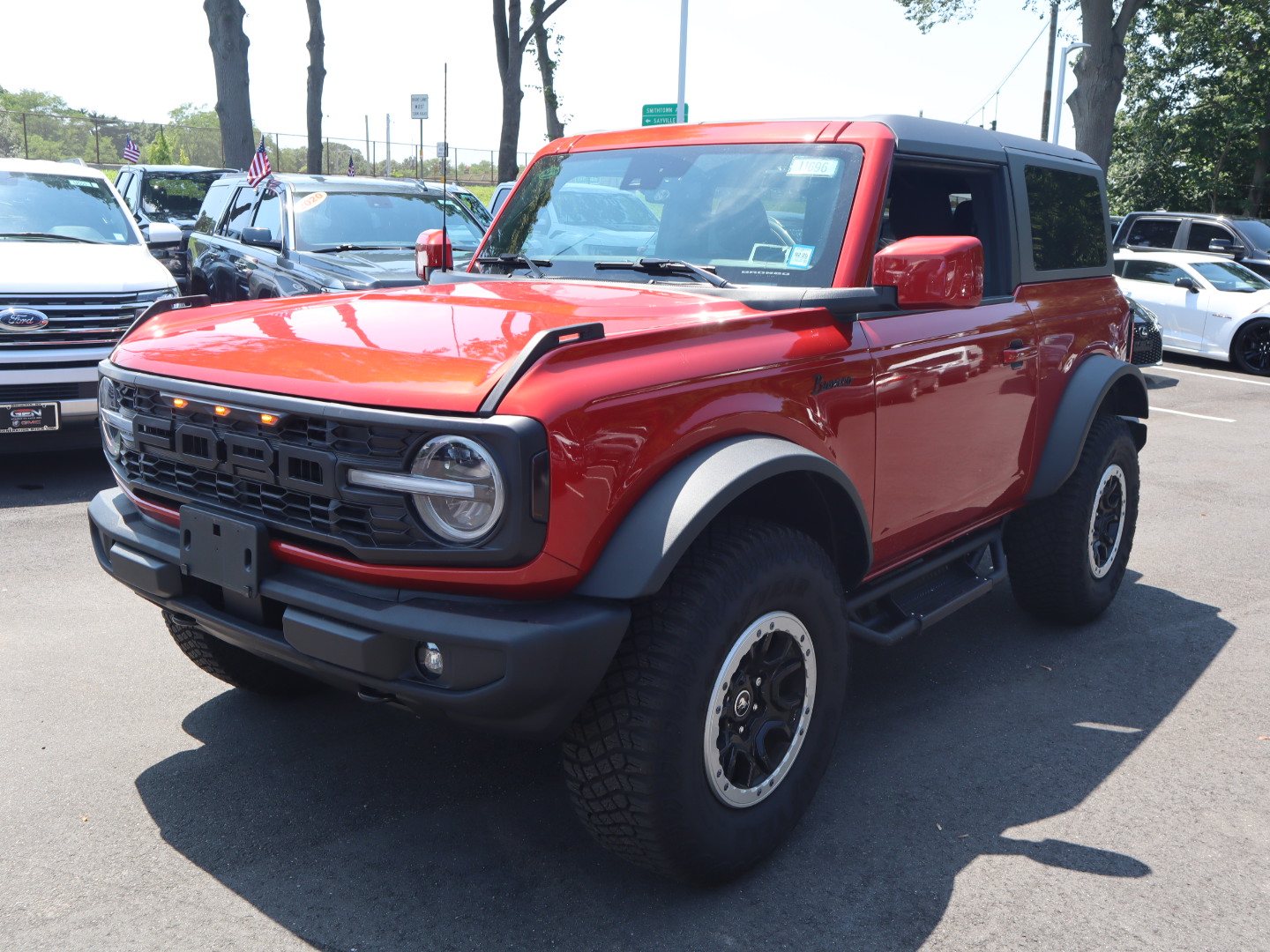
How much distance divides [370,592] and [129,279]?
5.76 metres

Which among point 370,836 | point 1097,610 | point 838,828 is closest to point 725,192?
point 838,828

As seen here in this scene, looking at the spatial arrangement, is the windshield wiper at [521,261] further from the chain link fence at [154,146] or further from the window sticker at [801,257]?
the chain link fence at [154,146]

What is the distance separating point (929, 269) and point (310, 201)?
7.19 metres

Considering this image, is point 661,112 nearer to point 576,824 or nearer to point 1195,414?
point 1195,414

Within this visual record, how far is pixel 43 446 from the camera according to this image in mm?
6707

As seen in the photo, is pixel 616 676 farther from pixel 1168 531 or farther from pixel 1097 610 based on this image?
pixel 1168 531

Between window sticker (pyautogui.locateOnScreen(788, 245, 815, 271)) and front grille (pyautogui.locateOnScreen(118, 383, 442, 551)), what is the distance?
1506mm

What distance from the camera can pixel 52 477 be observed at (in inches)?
282

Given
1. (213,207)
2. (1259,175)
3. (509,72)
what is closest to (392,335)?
(213,207)

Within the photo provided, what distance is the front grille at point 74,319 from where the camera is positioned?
6711 millimetres

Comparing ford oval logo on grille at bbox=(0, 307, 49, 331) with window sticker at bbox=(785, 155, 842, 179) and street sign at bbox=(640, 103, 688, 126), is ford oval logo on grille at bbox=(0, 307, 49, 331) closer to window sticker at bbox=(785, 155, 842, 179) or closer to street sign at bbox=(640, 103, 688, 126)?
window sticker at bbox=(785, 155, 842, 179)

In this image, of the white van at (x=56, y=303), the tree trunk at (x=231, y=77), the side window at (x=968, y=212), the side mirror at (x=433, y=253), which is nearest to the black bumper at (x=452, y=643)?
the side mirror at (x=433, y=253)

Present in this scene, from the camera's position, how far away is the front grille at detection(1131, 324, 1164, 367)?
1217 centimetres

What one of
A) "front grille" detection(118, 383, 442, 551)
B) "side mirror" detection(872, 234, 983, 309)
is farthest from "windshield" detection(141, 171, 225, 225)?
"side mirror" detection(872, 234, 983, 309)
